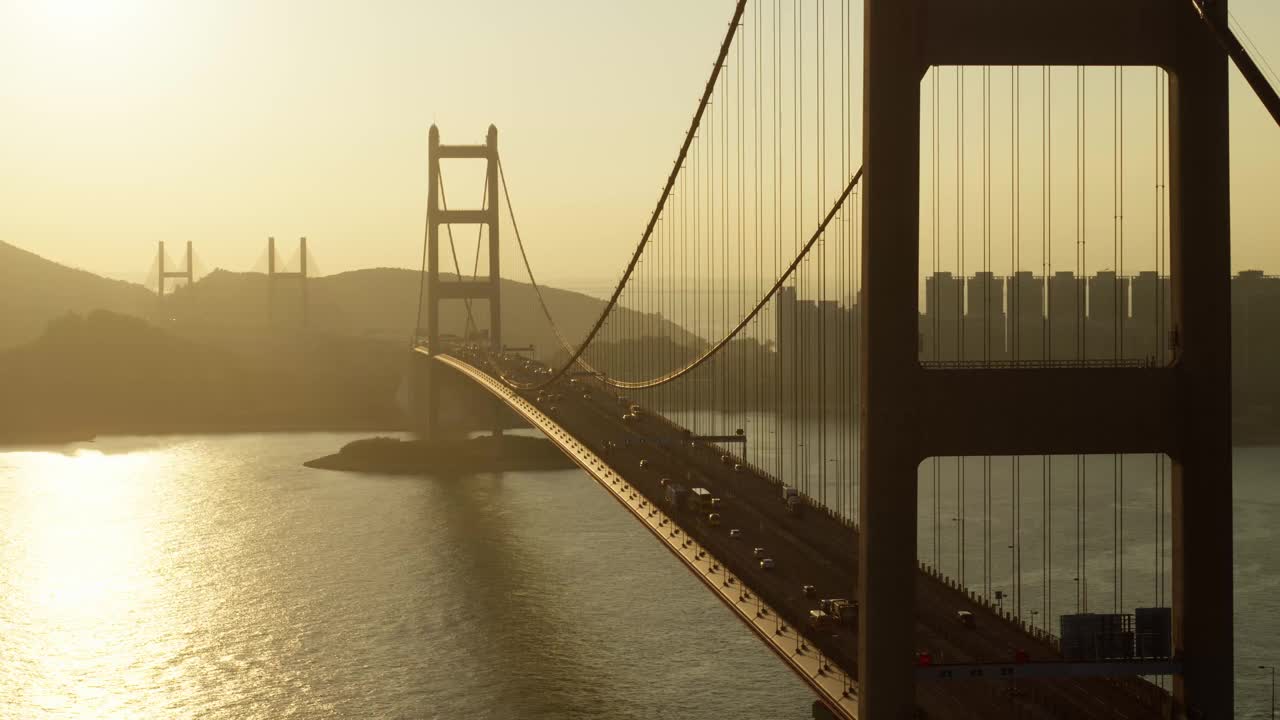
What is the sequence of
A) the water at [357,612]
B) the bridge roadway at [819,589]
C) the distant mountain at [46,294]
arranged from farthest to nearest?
the distant mountain at [46,294] → the water at [357,612] → the bridge roadway at [819,589]

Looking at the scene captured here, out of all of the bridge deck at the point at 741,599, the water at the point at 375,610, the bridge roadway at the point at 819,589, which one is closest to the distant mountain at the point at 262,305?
the water at the point at 375,610

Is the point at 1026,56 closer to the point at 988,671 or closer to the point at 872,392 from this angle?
the point at 872,392

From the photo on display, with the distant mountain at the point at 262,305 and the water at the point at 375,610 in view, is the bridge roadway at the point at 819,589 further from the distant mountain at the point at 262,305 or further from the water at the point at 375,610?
the distant mountain at the point at 262,305

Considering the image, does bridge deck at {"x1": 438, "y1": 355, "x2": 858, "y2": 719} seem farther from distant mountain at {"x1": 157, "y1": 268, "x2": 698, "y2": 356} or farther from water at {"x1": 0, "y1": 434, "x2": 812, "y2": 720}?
distant mountain at {"x1": 157, "y1": 268, "x2": 698, "y2": 356}

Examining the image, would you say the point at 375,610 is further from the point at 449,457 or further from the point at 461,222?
the point at 461,222

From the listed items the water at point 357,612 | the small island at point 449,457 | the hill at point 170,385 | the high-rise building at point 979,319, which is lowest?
the water at point 357,612
